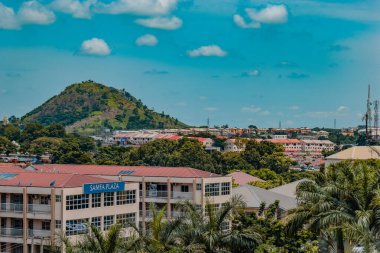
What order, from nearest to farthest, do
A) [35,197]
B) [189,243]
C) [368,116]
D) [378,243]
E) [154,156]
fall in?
[378,243], [189,243], [35,197], [368,116], [154,156]

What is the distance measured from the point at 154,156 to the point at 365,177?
4864 inches

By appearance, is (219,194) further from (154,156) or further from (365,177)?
(154,156)

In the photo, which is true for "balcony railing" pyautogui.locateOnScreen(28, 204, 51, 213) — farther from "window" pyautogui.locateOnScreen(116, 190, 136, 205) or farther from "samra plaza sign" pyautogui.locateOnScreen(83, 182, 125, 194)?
"window" pyautogui.locateOnScreen(116, 190, 136, 205)

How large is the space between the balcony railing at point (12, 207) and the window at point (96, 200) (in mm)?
5761

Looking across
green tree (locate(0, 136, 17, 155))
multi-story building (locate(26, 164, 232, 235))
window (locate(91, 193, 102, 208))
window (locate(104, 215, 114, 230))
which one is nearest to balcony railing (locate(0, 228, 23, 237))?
window (locate(91, 193, 102, 208))

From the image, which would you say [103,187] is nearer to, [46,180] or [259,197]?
[46,180]

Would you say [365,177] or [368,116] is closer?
[365,177]

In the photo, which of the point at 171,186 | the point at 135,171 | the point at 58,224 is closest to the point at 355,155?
the point at 171,186

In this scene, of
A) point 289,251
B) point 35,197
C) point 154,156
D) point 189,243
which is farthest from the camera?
point 154,156

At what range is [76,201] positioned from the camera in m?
60.3

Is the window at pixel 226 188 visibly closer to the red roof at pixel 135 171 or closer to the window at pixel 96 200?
the red roof at pixel 135 171

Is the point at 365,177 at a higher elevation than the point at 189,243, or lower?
higher

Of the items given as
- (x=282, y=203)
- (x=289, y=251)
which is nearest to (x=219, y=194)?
(x=282, y=203)

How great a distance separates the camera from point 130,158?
162125 mm
